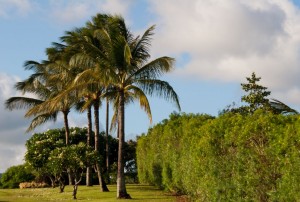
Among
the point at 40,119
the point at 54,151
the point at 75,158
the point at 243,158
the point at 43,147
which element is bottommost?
the point at 243,158

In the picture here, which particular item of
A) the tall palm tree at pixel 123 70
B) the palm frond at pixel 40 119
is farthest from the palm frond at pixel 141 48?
the palm frond at pixel 40 119

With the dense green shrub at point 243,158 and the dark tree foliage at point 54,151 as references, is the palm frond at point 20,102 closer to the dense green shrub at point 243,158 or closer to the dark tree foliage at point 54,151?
the dark tree foliage at point 54,151

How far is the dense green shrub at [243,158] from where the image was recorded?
1262cm

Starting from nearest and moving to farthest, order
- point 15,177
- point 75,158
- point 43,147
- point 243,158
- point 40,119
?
1. point 243,158
2. point 75,158
3. point 43,147
4. point 40,119
5. point 15,177

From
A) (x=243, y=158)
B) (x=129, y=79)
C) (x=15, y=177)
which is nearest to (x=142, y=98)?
(x=129, y=79)

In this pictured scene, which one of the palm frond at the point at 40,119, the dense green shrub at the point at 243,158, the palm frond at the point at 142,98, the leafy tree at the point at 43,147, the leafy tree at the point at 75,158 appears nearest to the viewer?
the dense green shrub at the point at 243,158

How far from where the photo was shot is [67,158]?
110ft

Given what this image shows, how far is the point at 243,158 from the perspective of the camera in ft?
48.6

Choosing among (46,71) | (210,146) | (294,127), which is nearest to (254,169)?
(294,127)

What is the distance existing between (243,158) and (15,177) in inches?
1695

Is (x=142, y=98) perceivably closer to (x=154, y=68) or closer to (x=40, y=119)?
(x=154, y=68)

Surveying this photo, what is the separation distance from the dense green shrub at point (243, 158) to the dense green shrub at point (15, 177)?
33.5m

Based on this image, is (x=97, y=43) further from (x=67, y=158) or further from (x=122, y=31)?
(x=67, y=158)

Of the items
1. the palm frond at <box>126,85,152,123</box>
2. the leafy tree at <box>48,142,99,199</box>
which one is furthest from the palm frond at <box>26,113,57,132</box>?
the palm frond at <box>126,85,152,123</box>
